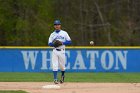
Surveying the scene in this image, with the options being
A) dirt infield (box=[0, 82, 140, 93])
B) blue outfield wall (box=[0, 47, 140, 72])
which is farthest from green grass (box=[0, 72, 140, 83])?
blue outfield wall (box=[0, 47, 140, 72])

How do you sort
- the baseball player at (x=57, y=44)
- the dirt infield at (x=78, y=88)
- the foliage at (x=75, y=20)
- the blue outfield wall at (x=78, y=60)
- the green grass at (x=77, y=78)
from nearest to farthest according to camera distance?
the dirt infield at (x=78, y=88) < the baseball player at (x=57, y=44) < the green grass at (x=77, y=78) < the blue outfield wall at (x=78, y=60) < the foliage at (x=75, y=20)

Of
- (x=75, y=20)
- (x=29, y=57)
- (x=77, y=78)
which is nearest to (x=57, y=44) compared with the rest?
(x=77, y=78)

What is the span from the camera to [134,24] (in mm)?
44938

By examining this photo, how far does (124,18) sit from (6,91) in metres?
33.5

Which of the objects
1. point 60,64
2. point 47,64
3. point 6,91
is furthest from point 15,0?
point 6,91

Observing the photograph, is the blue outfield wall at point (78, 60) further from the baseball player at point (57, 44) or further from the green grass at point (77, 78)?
the baseball player at point (57, 44)

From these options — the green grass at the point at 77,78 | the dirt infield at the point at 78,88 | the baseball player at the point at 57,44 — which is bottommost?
the green grass at the point at 77,78

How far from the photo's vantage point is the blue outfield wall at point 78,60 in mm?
22312

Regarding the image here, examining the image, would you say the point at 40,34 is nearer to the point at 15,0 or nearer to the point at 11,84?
the point at 15,0

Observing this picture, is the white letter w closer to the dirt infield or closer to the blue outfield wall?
the blue outfield wall

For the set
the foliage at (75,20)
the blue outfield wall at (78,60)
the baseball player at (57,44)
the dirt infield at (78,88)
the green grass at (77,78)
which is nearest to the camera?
the dirt infield at (78,88)

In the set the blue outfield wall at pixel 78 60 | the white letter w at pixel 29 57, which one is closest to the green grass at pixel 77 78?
the blue outfield wall at pixel 78 60

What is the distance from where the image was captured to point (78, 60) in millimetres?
22344

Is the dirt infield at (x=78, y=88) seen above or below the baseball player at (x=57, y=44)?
below
